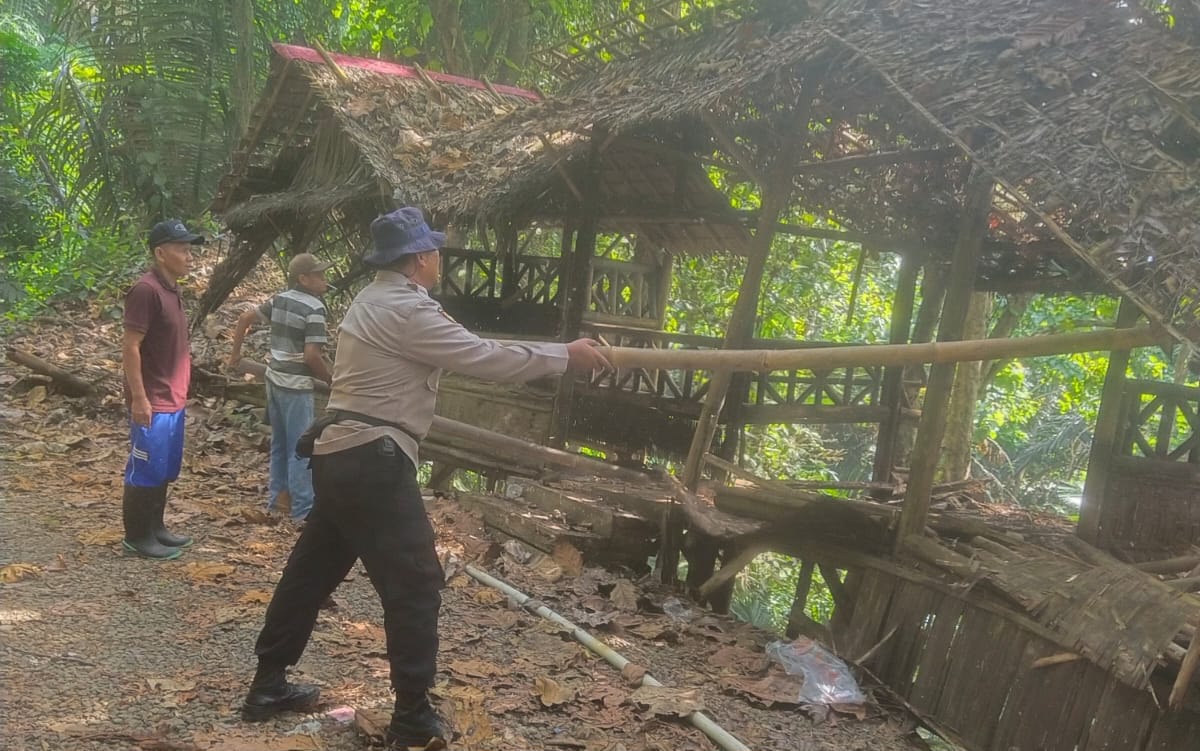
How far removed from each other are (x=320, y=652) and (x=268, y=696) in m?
0.83

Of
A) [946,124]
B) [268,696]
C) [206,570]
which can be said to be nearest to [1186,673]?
[946,124]

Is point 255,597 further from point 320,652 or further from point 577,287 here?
point 577,287

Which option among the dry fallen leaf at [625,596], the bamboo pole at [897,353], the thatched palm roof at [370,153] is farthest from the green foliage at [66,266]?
the bamboo pole at [897,353]

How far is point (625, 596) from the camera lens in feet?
18.2

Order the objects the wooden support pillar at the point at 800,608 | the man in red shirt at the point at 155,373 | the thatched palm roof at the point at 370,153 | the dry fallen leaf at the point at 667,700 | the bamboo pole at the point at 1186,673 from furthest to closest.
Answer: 1. the thatched palm roof at the point at 370,153
2. the wooden support pillar at the point at 800,608
3. the man in red shirt at the point at 155,373
4. the dry fallen leaf at the point at 667,700
5. the bamboo pole at the point at 1186,673

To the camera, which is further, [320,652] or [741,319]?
[741,319]

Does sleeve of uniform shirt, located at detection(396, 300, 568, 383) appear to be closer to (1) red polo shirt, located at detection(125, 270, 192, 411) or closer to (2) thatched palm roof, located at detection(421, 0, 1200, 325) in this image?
(1) red polo shirt, located at detection(125, 270, 192, 411)

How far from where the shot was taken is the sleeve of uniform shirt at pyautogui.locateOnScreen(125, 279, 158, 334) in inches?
187

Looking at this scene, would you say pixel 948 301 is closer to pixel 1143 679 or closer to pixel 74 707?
pixel 1143 679

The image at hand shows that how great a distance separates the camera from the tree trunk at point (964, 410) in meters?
11.8

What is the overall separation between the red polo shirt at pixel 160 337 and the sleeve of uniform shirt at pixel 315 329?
799mm

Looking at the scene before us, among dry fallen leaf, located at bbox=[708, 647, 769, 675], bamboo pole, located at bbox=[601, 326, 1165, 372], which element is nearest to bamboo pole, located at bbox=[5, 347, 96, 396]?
dry fallen leaf, located at bbox=[708, 647, 769, 675]

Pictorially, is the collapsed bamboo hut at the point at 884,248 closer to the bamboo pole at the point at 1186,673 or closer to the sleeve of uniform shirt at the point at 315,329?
the bamboo pole at the point at 1186,673

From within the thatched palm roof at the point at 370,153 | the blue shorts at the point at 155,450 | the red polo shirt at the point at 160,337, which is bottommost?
the blue shorts at the point at 155,450
